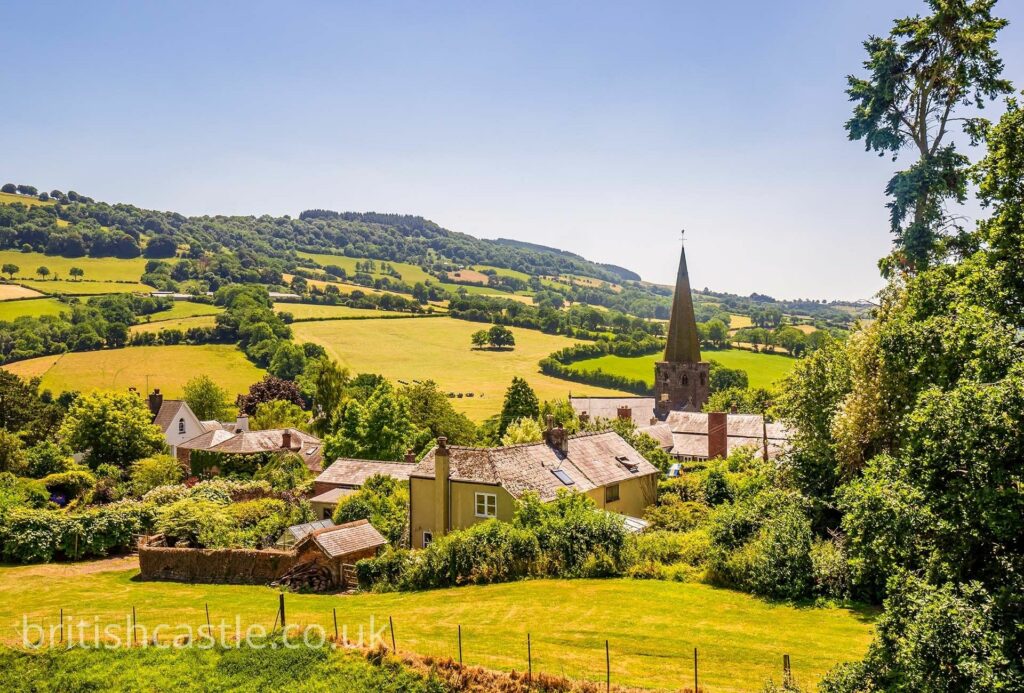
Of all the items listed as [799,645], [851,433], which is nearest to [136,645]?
[799,645]

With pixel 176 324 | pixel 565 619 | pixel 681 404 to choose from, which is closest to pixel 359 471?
pixel 565 619

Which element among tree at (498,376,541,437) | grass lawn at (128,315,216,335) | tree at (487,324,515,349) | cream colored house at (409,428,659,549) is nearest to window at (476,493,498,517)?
cream colored house at (409,428,659,549)

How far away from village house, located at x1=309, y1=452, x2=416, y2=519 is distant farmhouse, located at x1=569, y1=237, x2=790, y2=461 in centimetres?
2391

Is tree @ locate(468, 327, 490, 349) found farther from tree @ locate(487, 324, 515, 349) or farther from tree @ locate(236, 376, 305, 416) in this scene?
tree @ locate(236, 376, 305, 416)

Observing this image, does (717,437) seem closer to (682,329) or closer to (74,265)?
(682,329)

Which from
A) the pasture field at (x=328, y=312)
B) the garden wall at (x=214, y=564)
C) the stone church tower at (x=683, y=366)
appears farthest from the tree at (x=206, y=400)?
the garden wall at (x=214, y=564)

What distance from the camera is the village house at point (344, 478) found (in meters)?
44.8

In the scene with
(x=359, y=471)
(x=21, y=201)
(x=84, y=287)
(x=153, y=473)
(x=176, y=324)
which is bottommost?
(x=153, y=473)

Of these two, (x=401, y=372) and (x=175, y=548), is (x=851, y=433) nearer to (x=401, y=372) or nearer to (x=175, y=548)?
(x=175, y=548)

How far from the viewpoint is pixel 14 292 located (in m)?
121

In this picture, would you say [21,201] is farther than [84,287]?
Yes

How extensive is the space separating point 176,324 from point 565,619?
11529 cm

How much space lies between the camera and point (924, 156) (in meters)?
26.1

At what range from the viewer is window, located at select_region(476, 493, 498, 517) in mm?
35188
